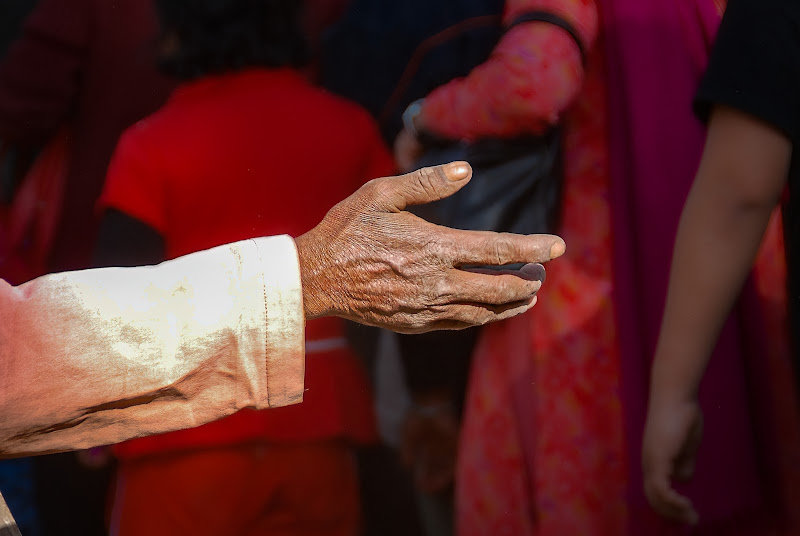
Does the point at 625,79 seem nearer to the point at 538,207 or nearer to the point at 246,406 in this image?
the point at 538,207

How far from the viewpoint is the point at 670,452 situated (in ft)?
4.09

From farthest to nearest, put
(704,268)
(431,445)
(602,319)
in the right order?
1. (431,445)
2. (602,319)
3. (704,268)

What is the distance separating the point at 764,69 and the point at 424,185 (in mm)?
486

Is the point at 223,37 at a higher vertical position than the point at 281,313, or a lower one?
higher

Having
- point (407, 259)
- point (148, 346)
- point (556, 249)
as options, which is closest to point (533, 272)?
point (556, 249)

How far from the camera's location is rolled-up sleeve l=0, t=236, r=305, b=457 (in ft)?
2.87

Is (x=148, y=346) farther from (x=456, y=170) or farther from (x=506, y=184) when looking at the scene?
(x=506, y=184)

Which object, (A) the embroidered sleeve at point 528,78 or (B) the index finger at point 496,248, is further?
(A) the embroidered sleeve at point 528,78

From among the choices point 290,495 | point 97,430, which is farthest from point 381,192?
point 290,495

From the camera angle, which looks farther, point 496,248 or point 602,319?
point 602,319

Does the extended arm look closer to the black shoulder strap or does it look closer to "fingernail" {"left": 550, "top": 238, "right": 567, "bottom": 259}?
"fingernail" {"left": 550, "top": 238, "right": 567, "bottom": 259}

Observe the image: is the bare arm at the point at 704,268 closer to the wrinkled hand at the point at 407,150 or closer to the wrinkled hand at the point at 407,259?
the wrinkled hand at the point at 407,259

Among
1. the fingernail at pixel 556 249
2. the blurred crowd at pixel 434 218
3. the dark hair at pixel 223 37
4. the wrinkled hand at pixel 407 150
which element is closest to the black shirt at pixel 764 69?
the blurred crowd at pixel 434 218

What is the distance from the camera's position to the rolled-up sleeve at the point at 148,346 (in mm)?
875
